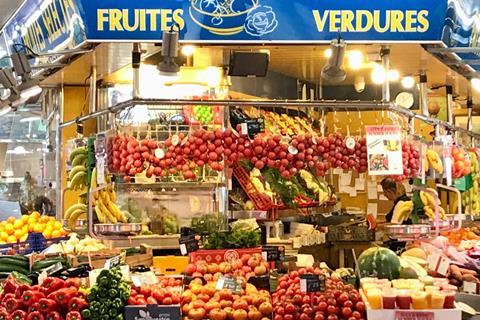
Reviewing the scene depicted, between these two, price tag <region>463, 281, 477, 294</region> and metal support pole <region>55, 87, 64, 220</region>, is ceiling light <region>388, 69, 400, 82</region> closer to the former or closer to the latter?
price tag <region>463, 281, 477, 294</region>

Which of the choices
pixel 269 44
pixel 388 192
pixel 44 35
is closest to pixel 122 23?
pixel 269 44

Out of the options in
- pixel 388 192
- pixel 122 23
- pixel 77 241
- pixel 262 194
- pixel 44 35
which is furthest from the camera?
pixel 388 192

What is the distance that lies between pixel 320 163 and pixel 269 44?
3.13ft

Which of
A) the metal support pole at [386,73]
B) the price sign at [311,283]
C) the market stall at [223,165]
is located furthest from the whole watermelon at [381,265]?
A: the metal support pole at [386,73]

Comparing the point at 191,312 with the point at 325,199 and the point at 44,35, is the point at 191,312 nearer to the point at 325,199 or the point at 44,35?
the point at 44,35

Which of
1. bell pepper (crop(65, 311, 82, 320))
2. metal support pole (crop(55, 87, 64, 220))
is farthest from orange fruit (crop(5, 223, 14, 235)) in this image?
bell pepper (crop(65, 311, 82, 320))

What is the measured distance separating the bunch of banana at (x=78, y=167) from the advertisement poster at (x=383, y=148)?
2264mm

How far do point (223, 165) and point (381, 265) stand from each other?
1354mm

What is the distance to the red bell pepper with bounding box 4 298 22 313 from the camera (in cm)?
463

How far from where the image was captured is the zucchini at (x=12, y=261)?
20.6 feet

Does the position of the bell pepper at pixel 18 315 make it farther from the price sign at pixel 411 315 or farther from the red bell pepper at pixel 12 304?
the price sign at pixel 411 315

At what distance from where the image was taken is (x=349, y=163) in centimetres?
563

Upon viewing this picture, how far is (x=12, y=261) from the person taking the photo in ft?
20.8

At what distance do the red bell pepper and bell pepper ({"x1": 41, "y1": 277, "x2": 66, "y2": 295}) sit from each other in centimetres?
18
